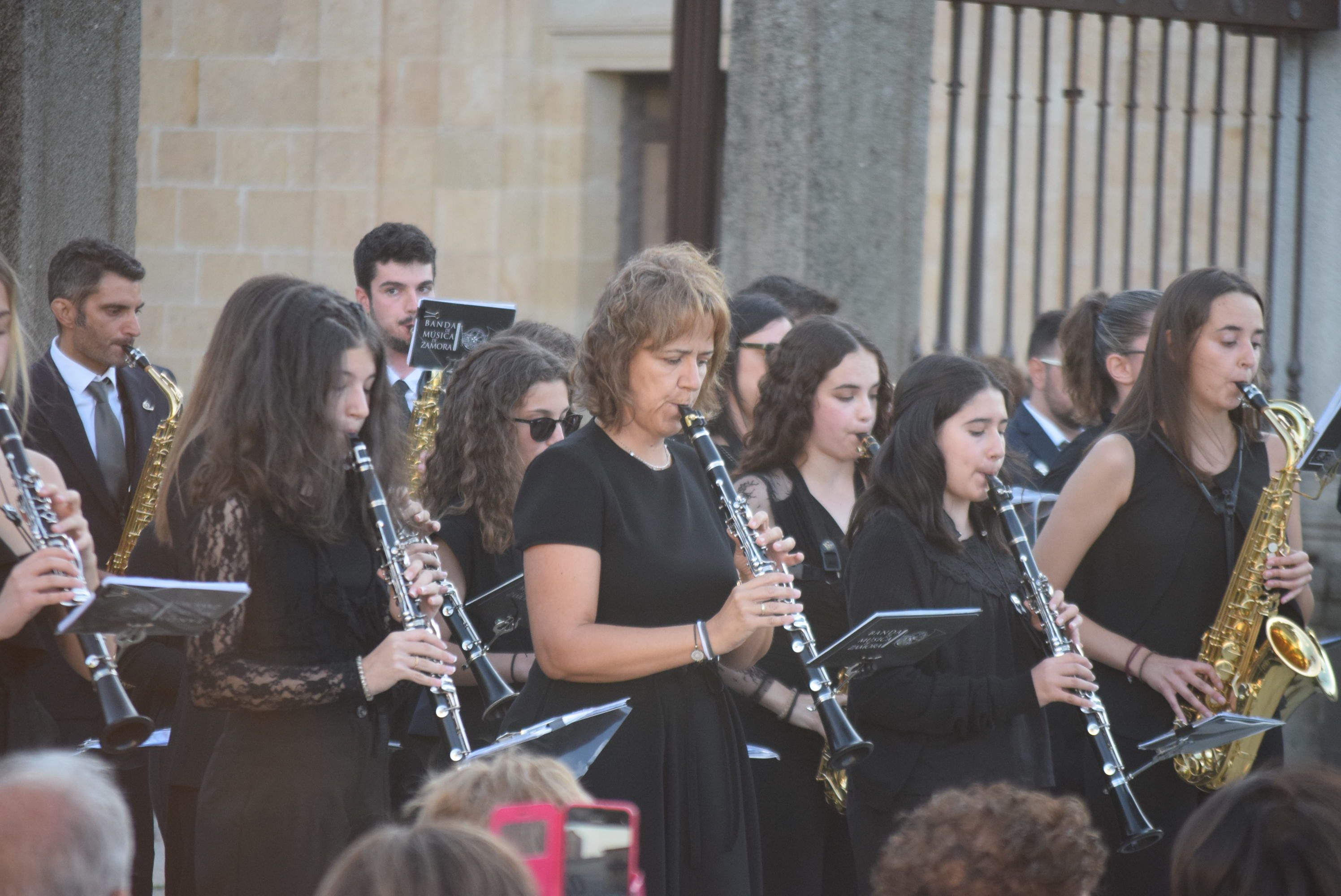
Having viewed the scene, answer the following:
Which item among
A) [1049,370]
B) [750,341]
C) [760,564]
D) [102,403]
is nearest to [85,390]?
[102,403]

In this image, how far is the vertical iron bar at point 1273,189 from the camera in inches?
243

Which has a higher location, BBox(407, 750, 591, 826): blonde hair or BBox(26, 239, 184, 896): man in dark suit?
BBox(26, 239, 184, 896): man in dark suit

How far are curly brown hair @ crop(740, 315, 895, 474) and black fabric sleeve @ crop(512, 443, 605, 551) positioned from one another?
1.29 metres

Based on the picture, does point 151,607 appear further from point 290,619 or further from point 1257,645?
point 1257,645

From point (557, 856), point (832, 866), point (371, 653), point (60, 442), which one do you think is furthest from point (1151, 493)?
point (60, 442)

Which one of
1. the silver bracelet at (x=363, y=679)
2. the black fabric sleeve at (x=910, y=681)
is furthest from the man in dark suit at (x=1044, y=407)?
the silver bracelet at (x=363, y=679)

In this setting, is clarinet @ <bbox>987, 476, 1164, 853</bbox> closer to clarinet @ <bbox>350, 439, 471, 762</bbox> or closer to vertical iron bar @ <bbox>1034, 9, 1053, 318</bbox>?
clarinet @ <bbox>350, 439, 471, 762</bbox>

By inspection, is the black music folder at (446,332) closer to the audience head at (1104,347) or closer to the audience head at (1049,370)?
the audience head at (1104,347)

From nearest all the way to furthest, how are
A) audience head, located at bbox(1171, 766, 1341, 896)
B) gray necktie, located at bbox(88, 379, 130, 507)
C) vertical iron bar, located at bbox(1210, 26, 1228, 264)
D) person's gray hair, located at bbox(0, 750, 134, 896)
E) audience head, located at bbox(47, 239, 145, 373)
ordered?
person's gray hair, located at bbox(0, 750, 134, 896) < audience head, located at bbox(1171, 766, 1341, 896) < gray necktie, located at bbox(88, 379, 130, 507) < audience head, located at bbox(47, 239, 145, 373) < vertical iron bar, located at bbox(1210, 26, 1228, 264)

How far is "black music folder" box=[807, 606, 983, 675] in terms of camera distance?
9.85 feet

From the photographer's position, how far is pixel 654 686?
3.06 m

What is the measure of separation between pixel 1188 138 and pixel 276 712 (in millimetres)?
4597

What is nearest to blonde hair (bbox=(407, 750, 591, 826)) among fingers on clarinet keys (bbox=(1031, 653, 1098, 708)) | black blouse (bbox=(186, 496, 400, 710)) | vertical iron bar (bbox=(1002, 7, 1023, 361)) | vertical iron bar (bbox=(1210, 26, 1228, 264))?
black blouse (bbox=(186, 496, 400, 710))

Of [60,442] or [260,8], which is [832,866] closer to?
[60,442]
